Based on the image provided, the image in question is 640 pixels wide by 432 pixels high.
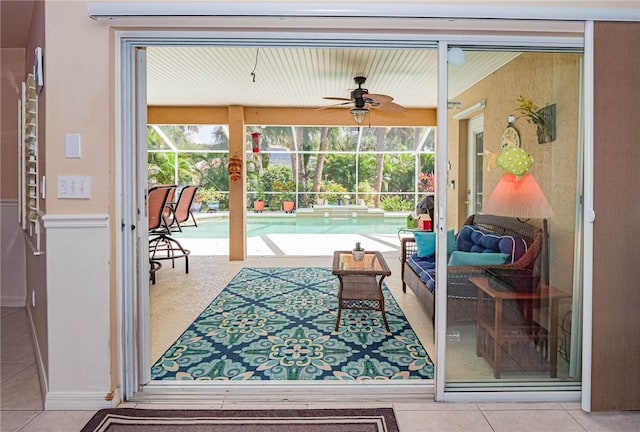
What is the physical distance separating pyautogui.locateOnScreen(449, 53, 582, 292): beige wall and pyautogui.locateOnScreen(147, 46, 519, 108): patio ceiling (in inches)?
53.9

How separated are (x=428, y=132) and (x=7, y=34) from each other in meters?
7.76

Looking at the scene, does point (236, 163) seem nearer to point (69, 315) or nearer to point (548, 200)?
point (69, 315)

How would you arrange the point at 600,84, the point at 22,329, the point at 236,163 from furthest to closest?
the point at 236,163, the point at 22,329, the point at 600,84

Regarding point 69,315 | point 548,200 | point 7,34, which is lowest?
point 69,315

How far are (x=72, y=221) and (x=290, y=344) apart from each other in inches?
65.2

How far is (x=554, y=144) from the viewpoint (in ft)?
7.52

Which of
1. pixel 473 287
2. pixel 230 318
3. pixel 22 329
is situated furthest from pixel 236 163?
pixel 473 287

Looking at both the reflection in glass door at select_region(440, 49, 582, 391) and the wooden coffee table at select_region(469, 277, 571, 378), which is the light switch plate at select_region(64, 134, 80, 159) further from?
the wooden coffee table at select_region(469, 277, 571, 378)

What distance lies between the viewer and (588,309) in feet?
6.81

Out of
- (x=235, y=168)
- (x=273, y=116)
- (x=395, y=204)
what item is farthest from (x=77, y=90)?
(x=395, y=204)

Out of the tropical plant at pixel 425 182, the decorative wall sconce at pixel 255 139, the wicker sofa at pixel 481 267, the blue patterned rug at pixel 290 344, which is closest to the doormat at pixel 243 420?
the blue patterned rug at pixel 290 344

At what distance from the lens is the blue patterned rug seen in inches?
99.1

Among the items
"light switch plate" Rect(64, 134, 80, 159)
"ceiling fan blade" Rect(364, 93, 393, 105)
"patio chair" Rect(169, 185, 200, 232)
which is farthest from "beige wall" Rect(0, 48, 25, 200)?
"ceiling fan blade" Rect(364, 93, 393, 105)

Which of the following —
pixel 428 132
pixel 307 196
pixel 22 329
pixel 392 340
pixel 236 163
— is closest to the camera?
pixel 392 340
